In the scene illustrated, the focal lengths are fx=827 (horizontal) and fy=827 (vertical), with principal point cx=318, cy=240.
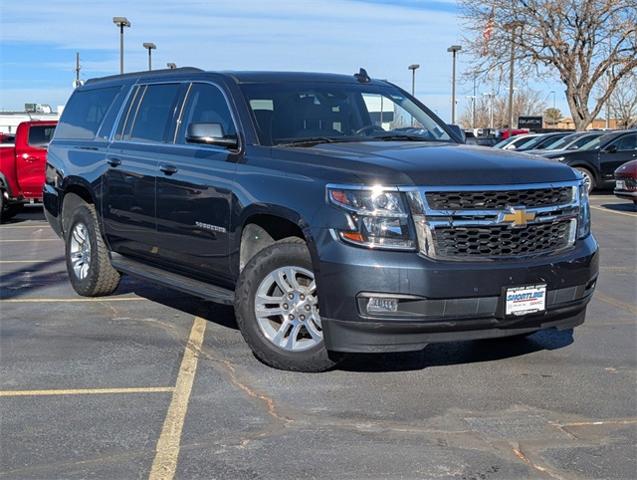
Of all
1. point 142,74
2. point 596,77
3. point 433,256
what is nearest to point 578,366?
point 433,256

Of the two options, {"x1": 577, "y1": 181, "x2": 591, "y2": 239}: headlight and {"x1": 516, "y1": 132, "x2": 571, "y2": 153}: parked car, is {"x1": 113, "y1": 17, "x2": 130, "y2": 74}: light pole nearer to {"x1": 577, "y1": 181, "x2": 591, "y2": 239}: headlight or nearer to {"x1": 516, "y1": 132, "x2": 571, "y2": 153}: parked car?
{"x1": 516, "y1": 132, "x2": 571, "y2": 153}: parked car

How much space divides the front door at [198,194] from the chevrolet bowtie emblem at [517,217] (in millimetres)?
1919

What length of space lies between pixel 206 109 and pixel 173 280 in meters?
1.36

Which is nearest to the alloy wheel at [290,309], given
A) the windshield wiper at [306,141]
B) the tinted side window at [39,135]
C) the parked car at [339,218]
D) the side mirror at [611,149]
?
the parked car at [339,218]

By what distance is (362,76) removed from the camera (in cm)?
710

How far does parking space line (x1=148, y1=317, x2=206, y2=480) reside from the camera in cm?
392

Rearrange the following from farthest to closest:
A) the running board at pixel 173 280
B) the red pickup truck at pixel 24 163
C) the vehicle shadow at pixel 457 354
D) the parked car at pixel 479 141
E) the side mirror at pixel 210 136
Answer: the red pickup truck at pixel 24 163, the parked car at pixel 479 141, the running board at pixel 173 280, the side mirror at pixel 210 136, the vehicle shadow at pixel 457 354

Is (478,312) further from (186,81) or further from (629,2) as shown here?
(629,2)

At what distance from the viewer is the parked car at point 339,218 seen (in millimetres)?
4777

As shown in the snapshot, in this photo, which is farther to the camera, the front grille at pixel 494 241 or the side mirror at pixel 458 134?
the side mirror at pixel 458 134

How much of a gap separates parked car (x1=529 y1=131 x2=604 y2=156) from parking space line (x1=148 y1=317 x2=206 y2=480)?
17519 millimetres

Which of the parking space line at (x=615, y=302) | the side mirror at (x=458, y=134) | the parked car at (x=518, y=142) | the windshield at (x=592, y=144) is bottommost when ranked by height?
the parking space line at (x=615, y=302)

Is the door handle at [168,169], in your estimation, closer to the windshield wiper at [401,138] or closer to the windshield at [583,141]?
the windshield wiper at [401,138]

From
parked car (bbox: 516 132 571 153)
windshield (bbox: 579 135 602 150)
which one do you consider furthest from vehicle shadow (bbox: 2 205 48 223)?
windshield (bbox: 579 135 602 150)
